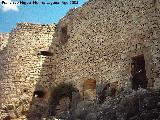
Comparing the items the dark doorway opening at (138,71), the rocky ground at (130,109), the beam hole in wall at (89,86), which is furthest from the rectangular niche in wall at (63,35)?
the rocky ground at (130,109)

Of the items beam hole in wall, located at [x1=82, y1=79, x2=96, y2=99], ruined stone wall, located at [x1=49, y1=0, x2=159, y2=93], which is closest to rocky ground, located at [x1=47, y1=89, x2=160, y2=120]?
ruined stone wall, located at [x1=49, y1=0, x2=159, y2=93]

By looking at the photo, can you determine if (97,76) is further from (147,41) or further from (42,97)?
(42,97)

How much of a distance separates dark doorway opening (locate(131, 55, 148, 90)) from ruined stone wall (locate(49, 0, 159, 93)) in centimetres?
20

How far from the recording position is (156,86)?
33.9 feet

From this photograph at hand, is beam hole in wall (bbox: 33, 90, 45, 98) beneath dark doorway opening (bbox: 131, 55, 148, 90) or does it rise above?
beneath

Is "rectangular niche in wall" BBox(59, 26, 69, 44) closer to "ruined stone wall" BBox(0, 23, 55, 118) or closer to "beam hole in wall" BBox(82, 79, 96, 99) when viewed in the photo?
"ruined stone wall" BBox(0, 23, 55, 118)

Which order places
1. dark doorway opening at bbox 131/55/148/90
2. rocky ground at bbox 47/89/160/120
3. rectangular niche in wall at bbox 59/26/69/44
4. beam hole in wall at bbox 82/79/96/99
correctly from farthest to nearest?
rectangular niche in wall at bbox 59/26/69/44 → beam hole in wall at bbox 82/79/96/99 → dark doorway opening at bbox 131/55/148/90 → rocky ground at bbox 47/89/160/120

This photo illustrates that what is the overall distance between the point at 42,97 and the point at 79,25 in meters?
4.03

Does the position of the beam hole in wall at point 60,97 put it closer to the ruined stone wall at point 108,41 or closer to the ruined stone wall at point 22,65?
the ruined stone wall at point 108,41

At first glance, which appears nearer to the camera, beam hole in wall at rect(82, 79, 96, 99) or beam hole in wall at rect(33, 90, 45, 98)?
beam hole in wall at rect(82, 79, 96, 99)

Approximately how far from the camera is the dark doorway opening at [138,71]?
40.4ft

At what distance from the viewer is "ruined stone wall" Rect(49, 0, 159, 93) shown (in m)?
12.3

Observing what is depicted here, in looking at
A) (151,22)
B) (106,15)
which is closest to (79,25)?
(106,15)

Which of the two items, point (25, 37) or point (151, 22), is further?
point (25, 37)
